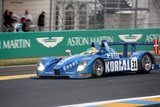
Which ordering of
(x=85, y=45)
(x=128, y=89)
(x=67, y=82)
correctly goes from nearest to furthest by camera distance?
1. (x=128, y=89)
2. (x=67, y=82)
3. (x=85, y=45)

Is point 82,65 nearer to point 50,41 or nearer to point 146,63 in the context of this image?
point 146,63

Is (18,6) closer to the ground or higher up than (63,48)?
higher up

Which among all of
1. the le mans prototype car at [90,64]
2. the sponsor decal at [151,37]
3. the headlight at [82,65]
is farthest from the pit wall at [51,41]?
the headlight at [82,65]

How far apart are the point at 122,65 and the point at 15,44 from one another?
770 centimetres

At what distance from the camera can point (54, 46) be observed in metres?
23.6

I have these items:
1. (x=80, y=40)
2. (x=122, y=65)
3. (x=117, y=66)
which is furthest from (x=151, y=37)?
(x=117, y=66)

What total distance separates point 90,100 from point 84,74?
393 cm

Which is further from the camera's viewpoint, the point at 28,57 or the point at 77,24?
the point at 77,24

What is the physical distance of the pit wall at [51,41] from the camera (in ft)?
73.0

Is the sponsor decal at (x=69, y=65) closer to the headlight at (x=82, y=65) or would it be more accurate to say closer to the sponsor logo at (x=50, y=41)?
the headlight at (x=82, y=65)

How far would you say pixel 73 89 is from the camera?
1280cm

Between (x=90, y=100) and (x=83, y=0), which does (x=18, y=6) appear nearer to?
(x=83, y=0)

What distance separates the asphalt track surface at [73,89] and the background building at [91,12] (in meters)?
12.5

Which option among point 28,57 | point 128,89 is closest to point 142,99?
point 128,89
